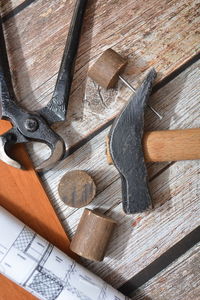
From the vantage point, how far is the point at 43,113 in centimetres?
103

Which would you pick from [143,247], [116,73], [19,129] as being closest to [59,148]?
[19,129]

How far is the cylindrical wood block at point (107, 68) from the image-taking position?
Answer: 1.01m

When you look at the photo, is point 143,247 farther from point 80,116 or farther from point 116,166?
point 80,116

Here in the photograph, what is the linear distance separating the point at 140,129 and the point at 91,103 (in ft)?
0.53

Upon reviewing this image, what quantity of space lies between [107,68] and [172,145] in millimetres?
233

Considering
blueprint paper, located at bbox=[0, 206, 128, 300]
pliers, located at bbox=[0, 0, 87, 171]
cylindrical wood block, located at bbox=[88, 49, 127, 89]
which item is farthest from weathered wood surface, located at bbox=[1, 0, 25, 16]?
blueprint paper, located at bbox=[0, 206, 128, 300]

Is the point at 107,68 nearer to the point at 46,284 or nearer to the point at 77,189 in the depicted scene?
the point at 77,189

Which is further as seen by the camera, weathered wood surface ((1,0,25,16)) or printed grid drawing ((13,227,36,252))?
weathered wood surface ((1,0,25,16))

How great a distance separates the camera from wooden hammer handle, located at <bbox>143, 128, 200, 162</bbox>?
0.98m

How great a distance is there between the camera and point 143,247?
108cm

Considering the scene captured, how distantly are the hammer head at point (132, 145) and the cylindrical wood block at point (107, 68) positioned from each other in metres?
0.07

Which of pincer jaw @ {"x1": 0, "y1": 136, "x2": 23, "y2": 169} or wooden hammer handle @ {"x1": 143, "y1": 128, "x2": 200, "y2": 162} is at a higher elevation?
pincer jaw @ {"x1": 0, "y1": 136, "x2": 23, "y2": 169}

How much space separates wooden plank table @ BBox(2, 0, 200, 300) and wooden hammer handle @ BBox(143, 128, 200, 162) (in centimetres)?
8

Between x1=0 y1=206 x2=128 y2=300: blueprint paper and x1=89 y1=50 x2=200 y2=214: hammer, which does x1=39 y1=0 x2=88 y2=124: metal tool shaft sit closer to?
x1=89 y1=50 x2=200 y2=214: hammer
